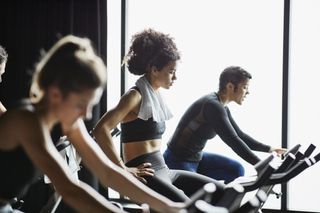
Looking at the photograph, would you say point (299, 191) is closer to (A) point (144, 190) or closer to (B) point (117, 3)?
(B) point (117, 3)

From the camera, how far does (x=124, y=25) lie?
170 inches

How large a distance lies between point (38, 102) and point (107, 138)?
0.86 metres

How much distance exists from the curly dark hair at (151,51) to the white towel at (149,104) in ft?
0.31

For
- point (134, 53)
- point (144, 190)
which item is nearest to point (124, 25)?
point (134, 53)

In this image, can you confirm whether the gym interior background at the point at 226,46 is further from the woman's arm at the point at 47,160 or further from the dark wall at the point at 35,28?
the woman's arm at the point at 47,160

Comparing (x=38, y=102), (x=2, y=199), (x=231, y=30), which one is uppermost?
(x=231, y=30)

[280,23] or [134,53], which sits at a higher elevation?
[280,23]

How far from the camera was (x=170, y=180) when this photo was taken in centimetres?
250

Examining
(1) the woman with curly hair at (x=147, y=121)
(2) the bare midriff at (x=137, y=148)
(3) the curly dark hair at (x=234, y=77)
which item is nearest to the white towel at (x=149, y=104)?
(1) the woman with curly hair at (x=147, y=121)

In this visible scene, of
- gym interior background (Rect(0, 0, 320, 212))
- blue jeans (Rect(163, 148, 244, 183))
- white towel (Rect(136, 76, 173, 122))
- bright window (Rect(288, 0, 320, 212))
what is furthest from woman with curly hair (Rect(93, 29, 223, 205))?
bright window (Rect(288, 0, 320, 212))

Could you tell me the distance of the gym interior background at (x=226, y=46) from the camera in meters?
4.00

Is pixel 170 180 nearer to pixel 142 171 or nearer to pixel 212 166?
pixel 142 171

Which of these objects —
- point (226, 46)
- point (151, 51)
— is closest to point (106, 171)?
point (151, 51)

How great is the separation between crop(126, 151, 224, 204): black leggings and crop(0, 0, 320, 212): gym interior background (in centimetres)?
160
